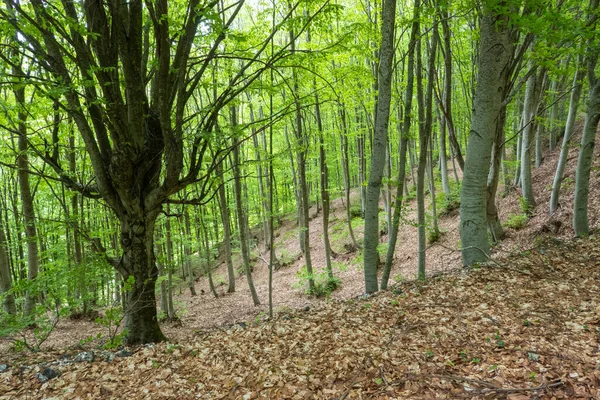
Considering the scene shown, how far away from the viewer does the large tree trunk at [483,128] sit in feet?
17.3

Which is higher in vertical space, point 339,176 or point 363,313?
point 339,176

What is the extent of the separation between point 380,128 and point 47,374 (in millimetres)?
5729

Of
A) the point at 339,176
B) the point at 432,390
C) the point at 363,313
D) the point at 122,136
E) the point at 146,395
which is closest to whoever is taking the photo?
the point at 432,390

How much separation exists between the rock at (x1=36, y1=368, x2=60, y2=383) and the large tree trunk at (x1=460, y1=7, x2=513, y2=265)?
622 centimetres

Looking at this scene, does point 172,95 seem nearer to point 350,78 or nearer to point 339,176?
point 350,78

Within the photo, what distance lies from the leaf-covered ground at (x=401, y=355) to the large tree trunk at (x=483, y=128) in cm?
77

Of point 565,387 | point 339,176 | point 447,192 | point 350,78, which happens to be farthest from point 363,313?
point 339,176

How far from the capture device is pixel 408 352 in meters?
3.30

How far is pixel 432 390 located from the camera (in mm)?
2637

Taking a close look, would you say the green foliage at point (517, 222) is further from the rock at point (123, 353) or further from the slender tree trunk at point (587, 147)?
the rock at point (123, 353)

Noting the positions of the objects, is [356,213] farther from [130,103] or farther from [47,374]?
[47,374]

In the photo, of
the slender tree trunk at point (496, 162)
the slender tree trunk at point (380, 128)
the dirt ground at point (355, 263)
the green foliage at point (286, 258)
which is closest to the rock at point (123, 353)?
the dirt ground at point (355, 263)

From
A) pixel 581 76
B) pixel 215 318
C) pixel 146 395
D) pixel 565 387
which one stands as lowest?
pixel 215 318

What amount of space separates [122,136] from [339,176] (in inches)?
904
